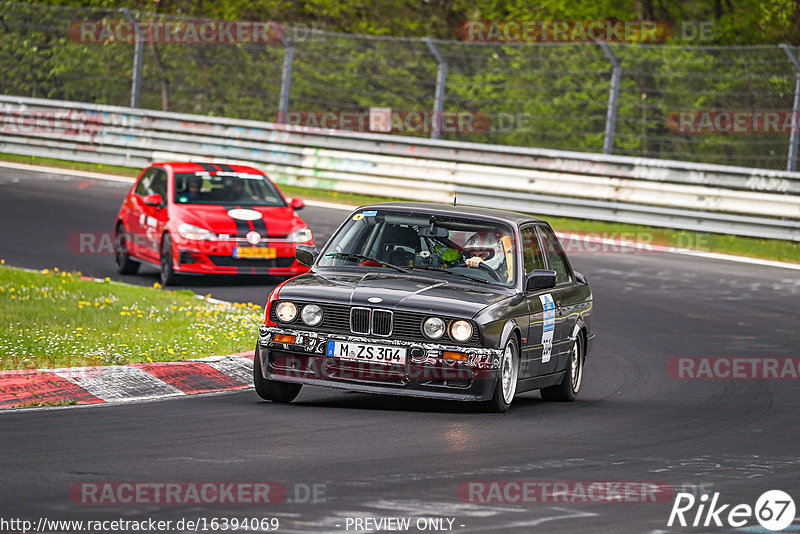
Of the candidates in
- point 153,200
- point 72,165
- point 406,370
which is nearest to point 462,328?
point 406,370

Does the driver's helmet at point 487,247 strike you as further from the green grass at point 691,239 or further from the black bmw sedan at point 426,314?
the green grass at point 691,239

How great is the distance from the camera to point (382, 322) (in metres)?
9.33

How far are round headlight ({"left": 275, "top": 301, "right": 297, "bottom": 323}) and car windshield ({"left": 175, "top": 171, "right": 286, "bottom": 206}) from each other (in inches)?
313

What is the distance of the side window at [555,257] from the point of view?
11.3 m

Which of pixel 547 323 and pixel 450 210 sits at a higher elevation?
pixel 450 210

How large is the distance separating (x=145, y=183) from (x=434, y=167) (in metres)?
6.99

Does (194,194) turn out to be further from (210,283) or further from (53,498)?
(53,498)

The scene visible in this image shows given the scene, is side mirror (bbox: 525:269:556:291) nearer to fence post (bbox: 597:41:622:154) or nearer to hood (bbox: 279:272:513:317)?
hood (bbox: 279:272:513:317)

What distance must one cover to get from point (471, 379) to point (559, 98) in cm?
1517

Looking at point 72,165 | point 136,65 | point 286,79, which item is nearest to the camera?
point 286,79

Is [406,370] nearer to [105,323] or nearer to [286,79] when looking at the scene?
[105,323]

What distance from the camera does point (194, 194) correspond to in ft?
57.4

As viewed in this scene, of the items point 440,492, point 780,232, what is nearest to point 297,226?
point 780,232

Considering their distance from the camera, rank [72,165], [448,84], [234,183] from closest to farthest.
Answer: [234,183], [448,84], [72,165]
